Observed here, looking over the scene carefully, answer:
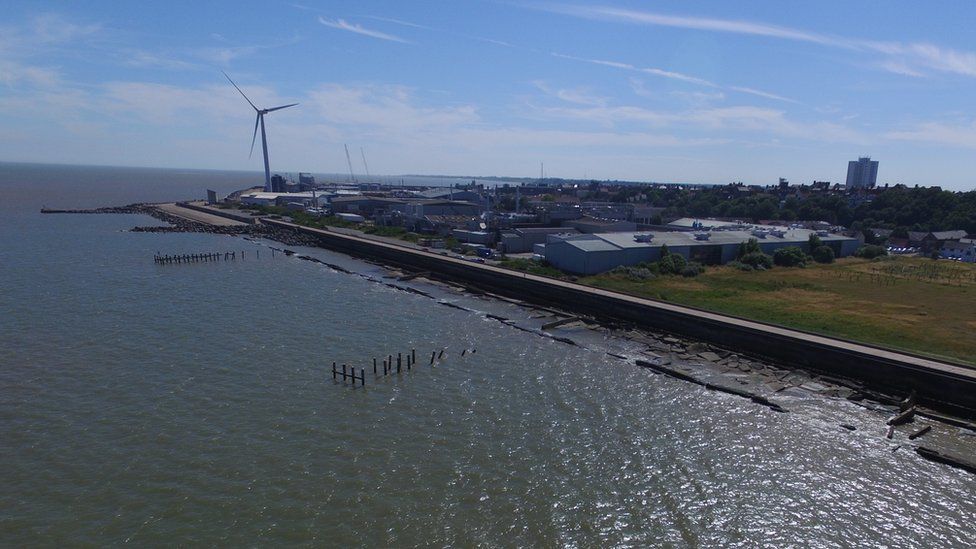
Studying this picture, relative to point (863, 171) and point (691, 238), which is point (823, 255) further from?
point (863, 171)

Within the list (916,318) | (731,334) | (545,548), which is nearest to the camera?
(545,548)

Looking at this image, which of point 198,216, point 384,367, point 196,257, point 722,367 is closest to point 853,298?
point 722,367

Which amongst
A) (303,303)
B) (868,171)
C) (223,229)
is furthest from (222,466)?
(868,171)

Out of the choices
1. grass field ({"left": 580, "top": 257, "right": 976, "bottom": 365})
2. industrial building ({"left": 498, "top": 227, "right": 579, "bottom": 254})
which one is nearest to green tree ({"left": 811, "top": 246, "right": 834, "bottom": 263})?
grass field ({"left": 580, "top": 257, "right": 976, "bottom": 365})

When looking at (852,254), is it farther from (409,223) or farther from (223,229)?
(223,229)

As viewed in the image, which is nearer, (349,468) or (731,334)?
(349,468)

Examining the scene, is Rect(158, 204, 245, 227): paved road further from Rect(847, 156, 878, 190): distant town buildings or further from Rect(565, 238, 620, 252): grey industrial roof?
Rect(847, 156, 878, 190): distant town buildings
